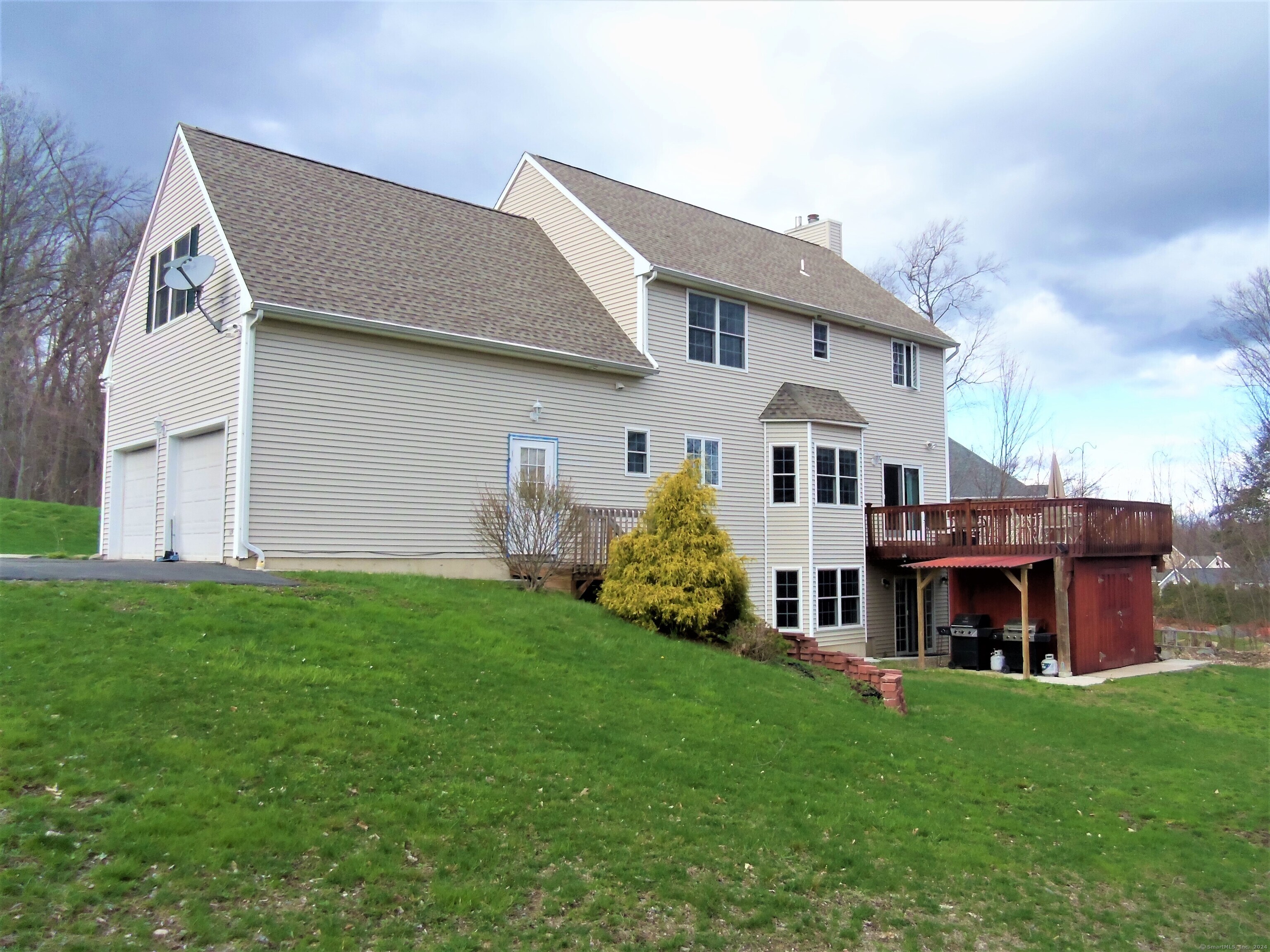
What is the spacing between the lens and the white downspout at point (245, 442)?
13.4 meters

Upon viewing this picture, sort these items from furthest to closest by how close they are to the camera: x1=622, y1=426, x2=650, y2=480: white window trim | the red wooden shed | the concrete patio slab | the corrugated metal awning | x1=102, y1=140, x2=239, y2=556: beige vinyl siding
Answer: the red wooden shed → the corrugated metal awning → x1=622, y1=426, x2=650, y2=480: white window trim → the concrete patio slab → x1=102, y1=140, x2=239, y2=556: beige vinyl siding

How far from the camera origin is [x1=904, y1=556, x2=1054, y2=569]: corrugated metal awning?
18.6 metres

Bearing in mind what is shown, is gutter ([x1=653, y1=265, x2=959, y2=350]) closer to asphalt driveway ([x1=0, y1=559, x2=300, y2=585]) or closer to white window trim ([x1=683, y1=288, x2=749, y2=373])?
white window trim ([x1=683, y1=288, x2=749, y2=373])

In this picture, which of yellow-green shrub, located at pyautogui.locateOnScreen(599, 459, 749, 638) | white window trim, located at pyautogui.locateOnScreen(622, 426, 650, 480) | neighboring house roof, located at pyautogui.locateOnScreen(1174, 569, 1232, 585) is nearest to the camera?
yellow-green shrub, located at pyautogui.locateOnScreen(599, 459, 749, 638)

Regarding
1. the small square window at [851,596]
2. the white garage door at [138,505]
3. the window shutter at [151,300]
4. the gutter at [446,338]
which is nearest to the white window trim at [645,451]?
the gutter at [446,338]

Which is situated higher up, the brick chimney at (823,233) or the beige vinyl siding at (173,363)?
the brick chimney at (823,233)

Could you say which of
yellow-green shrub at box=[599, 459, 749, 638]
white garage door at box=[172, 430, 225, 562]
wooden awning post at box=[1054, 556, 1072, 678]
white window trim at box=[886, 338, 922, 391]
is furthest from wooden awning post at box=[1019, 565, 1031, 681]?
white garage door at box=[172, 430, 225, 562]

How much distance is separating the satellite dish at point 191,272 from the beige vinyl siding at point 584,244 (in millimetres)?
7621

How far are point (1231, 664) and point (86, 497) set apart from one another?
3478 centimetres

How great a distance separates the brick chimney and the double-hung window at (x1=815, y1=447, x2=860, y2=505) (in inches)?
362

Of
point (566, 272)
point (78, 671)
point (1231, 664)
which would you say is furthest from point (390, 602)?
point (1231, 664)

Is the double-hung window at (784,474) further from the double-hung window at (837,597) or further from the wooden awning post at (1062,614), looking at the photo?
the wooden awning post at (1062,614)

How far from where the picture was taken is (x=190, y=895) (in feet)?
16.8

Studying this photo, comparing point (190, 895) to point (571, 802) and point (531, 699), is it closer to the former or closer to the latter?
point (571, 802)
